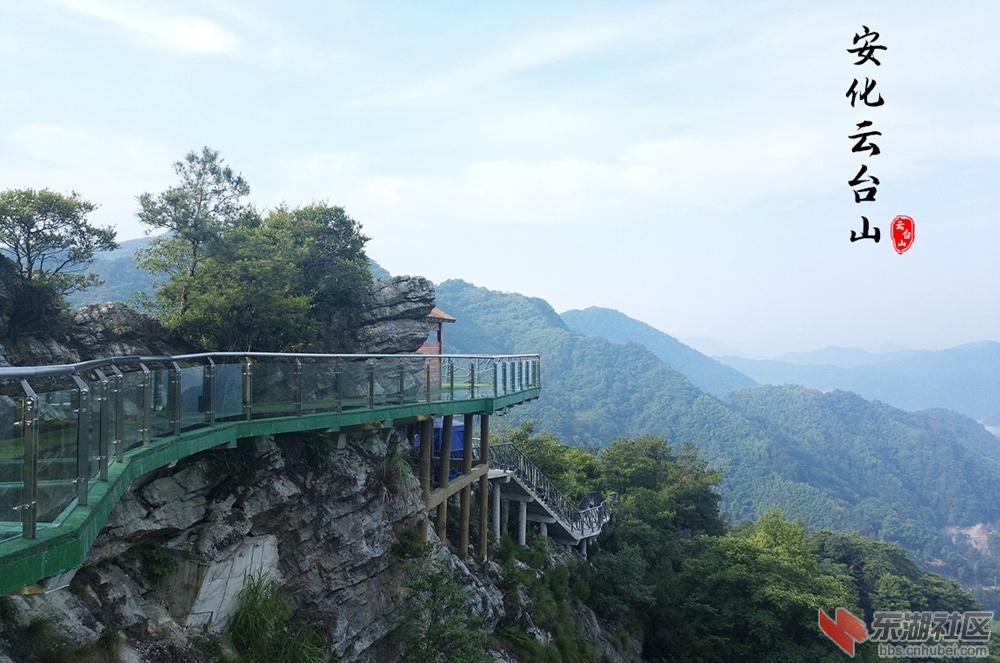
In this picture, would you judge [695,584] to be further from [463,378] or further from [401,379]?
[401,379]

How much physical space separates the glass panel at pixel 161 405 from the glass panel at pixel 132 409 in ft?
1.06

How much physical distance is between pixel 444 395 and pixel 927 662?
35702 mm

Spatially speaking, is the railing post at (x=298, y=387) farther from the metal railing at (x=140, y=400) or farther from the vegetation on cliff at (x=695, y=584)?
the vegetation on cliff at (x=695, y=584)

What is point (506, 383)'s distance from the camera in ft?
68.4

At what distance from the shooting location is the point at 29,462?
15.3ft

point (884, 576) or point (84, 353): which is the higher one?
point (84, 353)

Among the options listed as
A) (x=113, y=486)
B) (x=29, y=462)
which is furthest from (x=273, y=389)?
(x=29, y=462)

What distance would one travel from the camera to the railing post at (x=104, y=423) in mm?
Result: 6230

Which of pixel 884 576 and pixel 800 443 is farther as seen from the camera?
pixel 800 443

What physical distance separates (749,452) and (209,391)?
519 ft

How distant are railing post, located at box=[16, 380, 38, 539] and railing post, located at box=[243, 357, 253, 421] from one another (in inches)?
230

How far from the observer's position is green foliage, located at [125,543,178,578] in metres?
9.40

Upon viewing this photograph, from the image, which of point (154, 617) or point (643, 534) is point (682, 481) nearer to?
point (643, 534)

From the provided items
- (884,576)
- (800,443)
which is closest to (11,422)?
(884,576)
